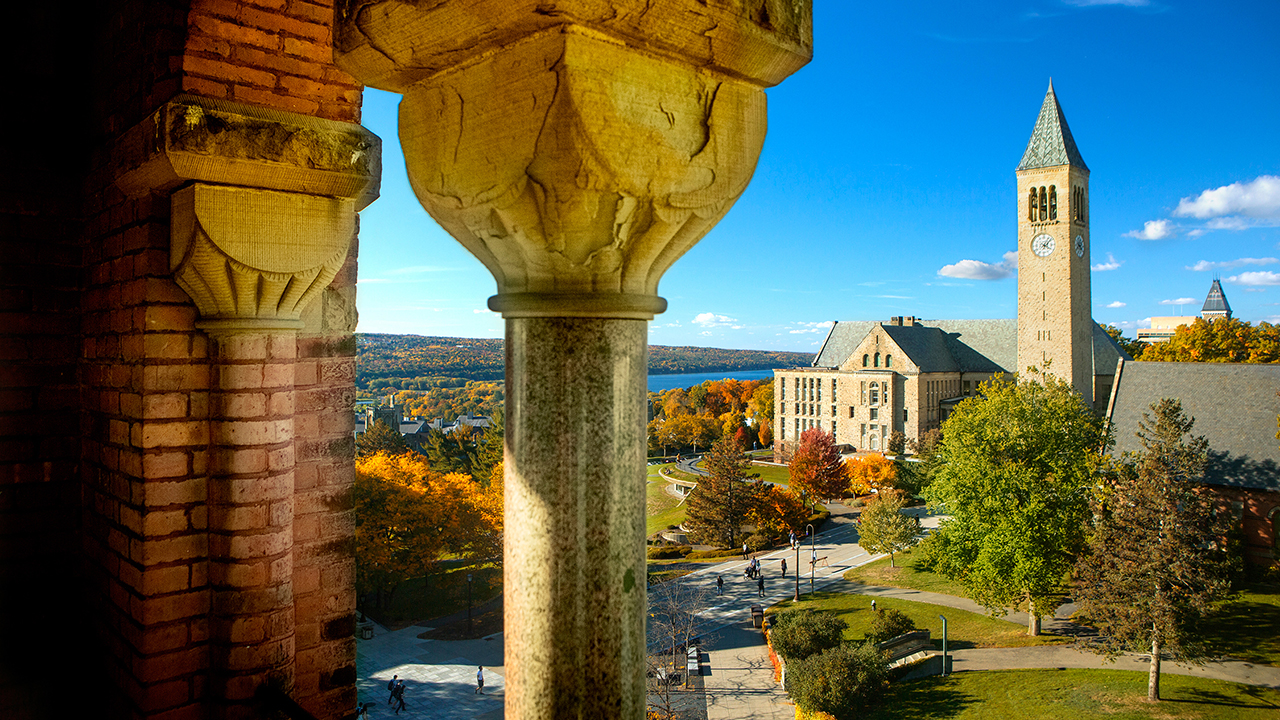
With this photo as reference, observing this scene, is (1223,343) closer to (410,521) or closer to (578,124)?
(410,521)

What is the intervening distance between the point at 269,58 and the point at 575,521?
227cm

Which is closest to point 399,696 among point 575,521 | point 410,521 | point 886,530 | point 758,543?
point 410,521

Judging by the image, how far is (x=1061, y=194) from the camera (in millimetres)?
46969

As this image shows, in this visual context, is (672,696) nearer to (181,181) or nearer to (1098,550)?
(1098,550)

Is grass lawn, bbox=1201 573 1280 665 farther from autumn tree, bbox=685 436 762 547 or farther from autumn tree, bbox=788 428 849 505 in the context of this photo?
autumn tree, bbox=788 428 849 505

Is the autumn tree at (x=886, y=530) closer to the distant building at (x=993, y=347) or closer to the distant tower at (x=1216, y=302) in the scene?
the distant building at (x=993, y=347)

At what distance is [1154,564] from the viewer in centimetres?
1886

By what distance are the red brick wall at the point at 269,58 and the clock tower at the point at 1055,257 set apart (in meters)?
49.4

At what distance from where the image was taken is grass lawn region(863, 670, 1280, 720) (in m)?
16.7

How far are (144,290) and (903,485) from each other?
41.6 meters

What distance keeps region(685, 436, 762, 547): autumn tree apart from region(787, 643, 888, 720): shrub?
13620 millimetres

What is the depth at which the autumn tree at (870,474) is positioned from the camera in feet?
130

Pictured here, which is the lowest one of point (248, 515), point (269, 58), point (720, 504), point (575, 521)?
point (720, 504)

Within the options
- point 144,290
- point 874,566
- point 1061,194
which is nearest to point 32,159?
point 144,290
